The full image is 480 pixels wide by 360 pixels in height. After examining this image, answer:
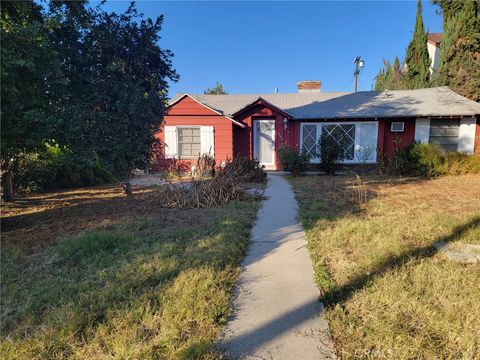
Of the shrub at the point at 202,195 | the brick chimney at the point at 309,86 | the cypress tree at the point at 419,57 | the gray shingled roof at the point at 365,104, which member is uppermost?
the cypress tree at the point at 419,57

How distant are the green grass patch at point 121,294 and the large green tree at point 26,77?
5.65 ft

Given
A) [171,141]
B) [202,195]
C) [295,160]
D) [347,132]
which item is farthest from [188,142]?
[202,195]

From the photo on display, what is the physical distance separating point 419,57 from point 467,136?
11220 millimetres

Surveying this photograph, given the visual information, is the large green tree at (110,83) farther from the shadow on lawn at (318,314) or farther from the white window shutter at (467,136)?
the white window shutter at (467,136)

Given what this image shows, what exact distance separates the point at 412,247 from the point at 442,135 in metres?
12.2

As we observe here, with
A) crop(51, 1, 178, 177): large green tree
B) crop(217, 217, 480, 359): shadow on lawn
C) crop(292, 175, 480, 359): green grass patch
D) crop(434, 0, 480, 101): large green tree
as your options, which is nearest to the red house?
crop(434, 0, 480, 101): large green tree

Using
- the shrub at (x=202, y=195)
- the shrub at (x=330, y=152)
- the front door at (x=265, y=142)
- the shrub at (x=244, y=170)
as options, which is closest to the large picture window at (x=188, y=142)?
the front door at (x=265, y=142)

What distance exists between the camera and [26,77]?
14.4 feet

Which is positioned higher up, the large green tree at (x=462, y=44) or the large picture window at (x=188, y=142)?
the large green tree at (x=462, y=44)

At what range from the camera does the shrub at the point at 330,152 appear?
12125 mm

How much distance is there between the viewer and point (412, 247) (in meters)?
4.11

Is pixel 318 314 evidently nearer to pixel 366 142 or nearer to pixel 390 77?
pixel 366 142

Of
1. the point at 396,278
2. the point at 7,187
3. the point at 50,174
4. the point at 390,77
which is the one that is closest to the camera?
the point at 396,278

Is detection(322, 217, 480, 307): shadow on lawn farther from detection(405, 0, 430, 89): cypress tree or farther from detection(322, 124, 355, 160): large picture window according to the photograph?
detection(405, 0, 430, 89): cypress tree
